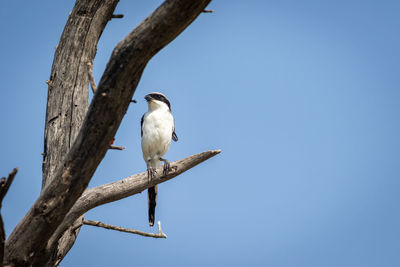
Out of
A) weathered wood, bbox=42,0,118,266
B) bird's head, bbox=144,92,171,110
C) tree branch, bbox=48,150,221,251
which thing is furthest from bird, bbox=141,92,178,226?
tree branch, bbox=48,150,221,251

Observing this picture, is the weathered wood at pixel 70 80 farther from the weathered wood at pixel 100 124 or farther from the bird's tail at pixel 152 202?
the bird's tail at pixel 152 202

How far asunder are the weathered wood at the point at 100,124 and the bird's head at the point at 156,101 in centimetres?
371

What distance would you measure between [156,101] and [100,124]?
13.3ft

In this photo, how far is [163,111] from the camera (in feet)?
23.3

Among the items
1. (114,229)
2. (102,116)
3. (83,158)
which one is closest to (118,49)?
(102,116)

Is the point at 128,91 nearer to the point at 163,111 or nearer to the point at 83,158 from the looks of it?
the point at 83,158

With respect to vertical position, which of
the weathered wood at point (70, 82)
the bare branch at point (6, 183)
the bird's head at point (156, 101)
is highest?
the bird's head at point (156, 101)

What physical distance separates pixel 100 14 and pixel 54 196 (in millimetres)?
2618

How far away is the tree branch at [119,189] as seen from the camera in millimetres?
4113

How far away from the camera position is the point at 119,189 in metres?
4.28

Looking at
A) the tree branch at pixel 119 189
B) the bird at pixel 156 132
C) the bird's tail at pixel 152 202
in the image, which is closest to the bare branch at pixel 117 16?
the bird at pixel 156 132

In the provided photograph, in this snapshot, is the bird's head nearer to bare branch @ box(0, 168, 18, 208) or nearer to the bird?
the bird

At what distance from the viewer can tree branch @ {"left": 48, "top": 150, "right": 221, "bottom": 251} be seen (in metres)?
4.11

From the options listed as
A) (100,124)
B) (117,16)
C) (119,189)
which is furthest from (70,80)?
(100,124)
